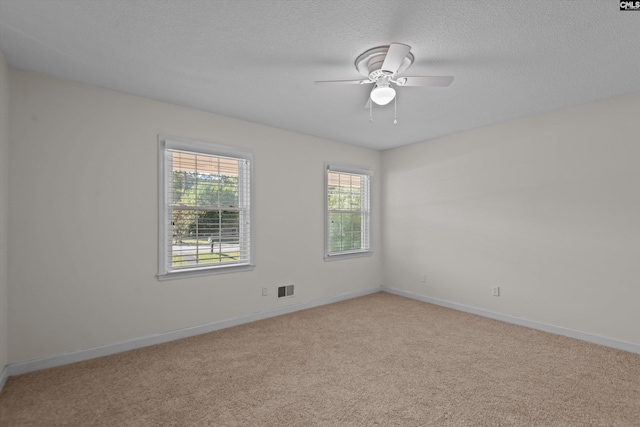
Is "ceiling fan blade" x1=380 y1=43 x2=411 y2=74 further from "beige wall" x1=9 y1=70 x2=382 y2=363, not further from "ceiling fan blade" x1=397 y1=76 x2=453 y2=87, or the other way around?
"beige wall" x1=9 y1=70 x2=382 y2=363

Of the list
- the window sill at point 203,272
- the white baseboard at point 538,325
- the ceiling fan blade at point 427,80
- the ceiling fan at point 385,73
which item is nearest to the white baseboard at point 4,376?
the window sill at point 203,272

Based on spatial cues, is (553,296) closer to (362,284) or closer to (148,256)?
(362,284)

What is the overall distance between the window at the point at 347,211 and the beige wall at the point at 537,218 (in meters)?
0.72

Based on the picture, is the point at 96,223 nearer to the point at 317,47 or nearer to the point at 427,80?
the point at 317,47

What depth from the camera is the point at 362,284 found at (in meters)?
5.12

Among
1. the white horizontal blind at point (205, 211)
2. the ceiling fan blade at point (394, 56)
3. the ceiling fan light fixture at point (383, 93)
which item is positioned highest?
the ceiling fan blade at point (394, 56)

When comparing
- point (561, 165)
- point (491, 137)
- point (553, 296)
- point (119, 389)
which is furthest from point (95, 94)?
point (553, 296)

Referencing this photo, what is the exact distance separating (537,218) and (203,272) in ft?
12.6

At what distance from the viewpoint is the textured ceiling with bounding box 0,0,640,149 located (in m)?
1.81

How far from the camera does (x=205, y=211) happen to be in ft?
11.5

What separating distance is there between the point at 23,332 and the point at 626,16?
4769mm

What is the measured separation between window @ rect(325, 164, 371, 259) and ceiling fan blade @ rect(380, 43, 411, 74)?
8.30ft

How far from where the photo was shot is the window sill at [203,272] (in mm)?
3214

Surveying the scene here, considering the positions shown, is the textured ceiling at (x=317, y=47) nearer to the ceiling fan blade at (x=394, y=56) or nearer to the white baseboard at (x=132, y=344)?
the ceiling fan blade at (x=394, y=56)
